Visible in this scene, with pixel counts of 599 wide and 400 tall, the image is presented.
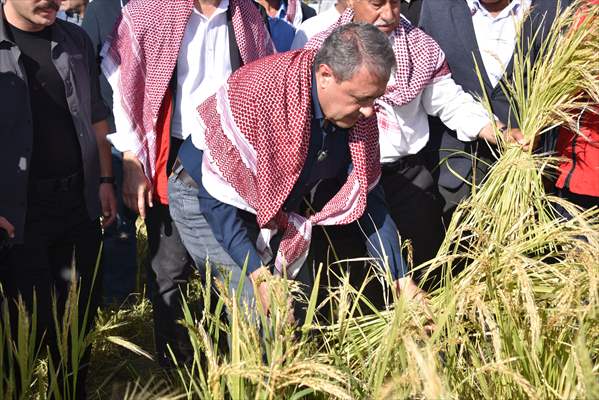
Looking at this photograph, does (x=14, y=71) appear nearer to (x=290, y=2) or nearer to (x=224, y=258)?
(x=224, y=258)

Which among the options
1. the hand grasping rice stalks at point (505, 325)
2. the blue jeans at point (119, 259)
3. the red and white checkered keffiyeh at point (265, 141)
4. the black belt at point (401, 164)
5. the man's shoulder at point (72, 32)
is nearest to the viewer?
the hand grasping rice stalks at point (505, 325)

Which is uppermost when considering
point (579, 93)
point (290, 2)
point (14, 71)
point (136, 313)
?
point (14, 71)

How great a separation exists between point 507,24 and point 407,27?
46 centimetres

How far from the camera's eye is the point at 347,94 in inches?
97.1

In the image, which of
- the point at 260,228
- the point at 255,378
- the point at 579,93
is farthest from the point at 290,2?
the point at 255,378

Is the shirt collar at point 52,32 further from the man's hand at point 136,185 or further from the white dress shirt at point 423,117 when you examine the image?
the white dress shirt at point 423,117

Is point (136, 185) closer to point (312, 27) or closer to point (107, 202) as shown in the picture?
point (107, 202)

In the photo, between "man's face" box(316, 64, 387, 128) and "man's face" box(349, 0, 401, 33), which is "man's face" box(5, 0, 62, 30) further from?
"man's face" box(349, 0, 401, 33)

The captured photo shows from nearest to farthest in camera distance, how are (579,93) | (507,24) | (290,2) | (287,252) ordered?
(287,252) < (579,93) < (507,24) < (290,2)

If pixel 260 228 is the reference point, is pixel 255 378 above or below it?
above

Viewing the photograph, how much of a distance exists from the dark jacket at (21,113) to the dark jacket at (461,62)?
4.68 feet

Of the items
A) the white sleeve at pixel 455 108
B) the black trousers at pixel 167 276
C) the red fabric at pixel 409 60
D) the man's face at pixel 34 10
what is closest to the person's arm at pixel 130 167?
the black trousers at pixel 167 276

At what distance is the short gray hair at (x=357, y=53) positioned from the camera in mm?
2402

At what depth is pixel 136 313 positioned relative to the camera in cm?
400
